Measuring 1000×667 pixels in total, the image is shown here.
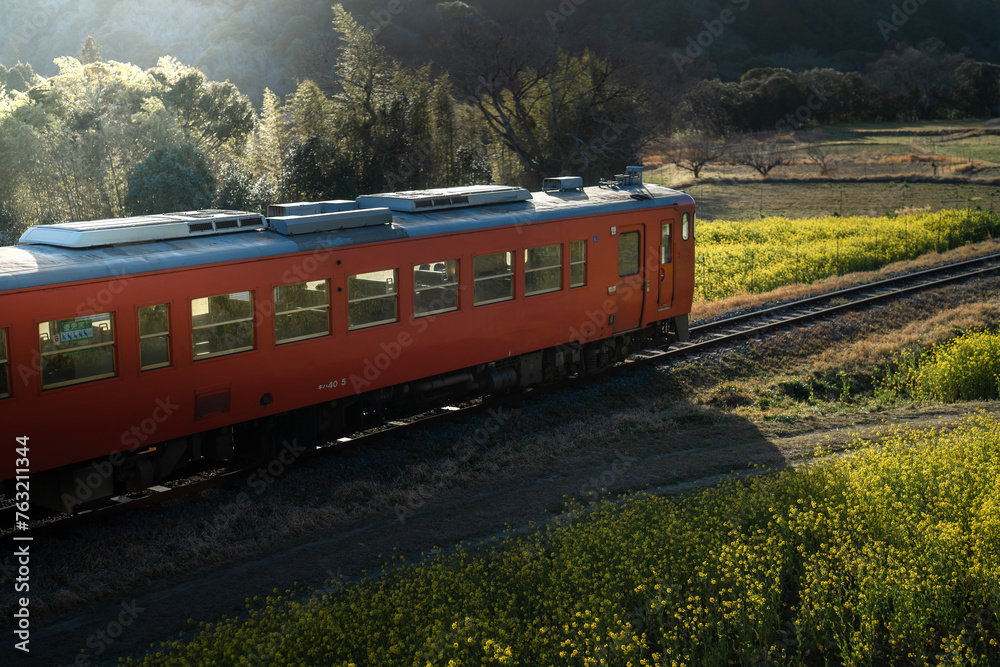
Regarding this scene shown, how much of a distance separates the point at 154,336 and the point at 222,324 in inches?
35.9

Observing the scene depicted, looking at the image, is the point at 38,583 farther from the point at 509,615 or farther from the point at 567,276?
the point at 567,276

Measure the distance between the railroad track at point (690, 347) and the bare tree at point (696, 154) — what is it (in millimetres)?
33813

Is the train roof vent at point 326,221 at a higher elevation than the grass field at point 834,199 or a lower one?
higher

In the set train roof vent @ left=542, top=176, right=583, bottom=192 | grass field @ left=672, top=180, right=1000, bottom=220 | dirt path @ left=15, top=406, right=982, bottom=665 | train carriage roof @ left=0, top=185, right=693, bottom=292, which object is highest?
train roof vent @ left=542, top=176, right=583, bottom=192

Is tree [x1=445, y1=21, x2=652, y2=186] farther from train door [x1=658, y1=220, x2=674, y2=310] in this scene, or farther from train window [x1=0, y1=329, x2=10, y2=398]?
train window [x1=0, y1=329, x2=10, y2=398]

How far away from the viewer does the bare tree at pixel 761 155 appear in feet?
193

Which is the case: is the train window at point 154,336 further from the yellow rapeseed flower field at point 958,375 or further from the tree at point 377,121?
the tree at point 377,121

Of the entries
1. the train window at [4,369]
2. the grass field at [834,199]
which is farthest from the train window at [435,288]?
the grass field at [834,199]

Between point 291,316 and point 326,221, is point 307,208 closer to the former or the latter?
point 326,221

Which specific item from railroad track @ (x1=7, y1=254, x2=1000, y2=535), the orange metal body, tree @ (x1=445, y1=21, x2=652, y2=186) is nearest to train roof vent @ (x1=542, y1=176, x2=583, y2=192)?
the orange metal body

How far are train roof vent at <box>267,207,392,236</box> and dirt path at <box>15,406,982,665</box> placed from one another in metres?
4.00

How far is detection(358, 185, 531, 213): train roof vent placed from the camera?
556 inches

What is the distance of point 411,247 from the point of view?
13.3 m

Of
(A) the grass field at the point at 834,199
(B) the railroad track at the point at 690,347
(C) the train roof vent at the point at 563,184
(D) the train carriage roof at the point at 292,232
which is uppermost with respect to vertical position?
(C) the train roof vent at the point at 563,184
